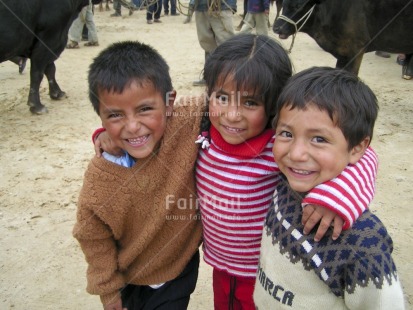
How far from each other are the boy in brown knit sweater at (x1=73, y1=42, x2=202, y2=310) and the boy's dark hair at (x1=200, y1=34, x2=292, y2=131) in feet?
0.64

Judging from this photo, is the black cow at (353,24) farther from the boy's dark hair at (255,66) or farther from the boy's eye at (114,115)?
the boy's eye at (114,115)

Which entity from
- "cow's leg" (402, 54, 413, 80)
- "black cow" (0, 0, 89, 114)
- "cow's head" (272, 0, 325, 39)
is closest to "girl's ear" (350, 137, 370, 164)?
"cow's head" (272, 0, 325, 39)

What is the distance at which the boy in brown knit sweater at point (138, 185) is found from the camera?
1.29 meters

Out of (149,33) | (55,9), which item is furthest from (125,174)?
(149,33)

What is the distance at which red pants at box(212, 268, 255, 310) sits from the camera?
1502 millimetres

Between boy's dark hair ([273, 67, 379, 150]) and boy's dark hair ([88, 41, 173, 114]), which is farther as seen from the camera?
boy's dark hair ([88, 41, 173, 114])

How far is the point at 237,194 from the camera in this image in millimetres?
1329

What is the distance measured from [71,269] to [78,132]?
1999mm

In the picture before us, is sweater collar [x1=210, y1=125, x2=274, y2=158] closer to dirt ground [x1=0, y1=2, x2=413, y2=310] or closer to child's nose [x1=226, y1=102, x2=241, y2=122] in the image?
child's nose [x1=226, y1=102, x2=241, y2=122]

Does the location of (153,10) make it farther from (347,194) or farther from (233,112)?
(347,194)

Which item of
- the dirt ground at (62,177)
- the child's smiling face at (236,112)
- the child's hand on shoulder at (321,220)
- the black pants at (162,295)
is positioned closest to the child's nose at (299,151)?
the child's hand on shoulder at (321,220)

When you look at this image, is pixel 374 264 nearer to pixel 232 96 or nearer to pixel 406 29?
pixel 232 96

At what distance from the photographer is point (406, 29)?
380 centimetres

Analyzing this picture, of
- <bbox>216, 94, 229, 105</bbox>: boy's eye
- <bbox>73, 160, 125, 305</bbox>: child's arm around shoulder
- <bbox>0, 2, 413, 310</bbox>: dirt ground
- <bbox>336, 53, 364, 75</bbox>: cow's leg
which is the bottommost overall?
<bbox>0, 2, 413, 310</bbox>: dirt ground
